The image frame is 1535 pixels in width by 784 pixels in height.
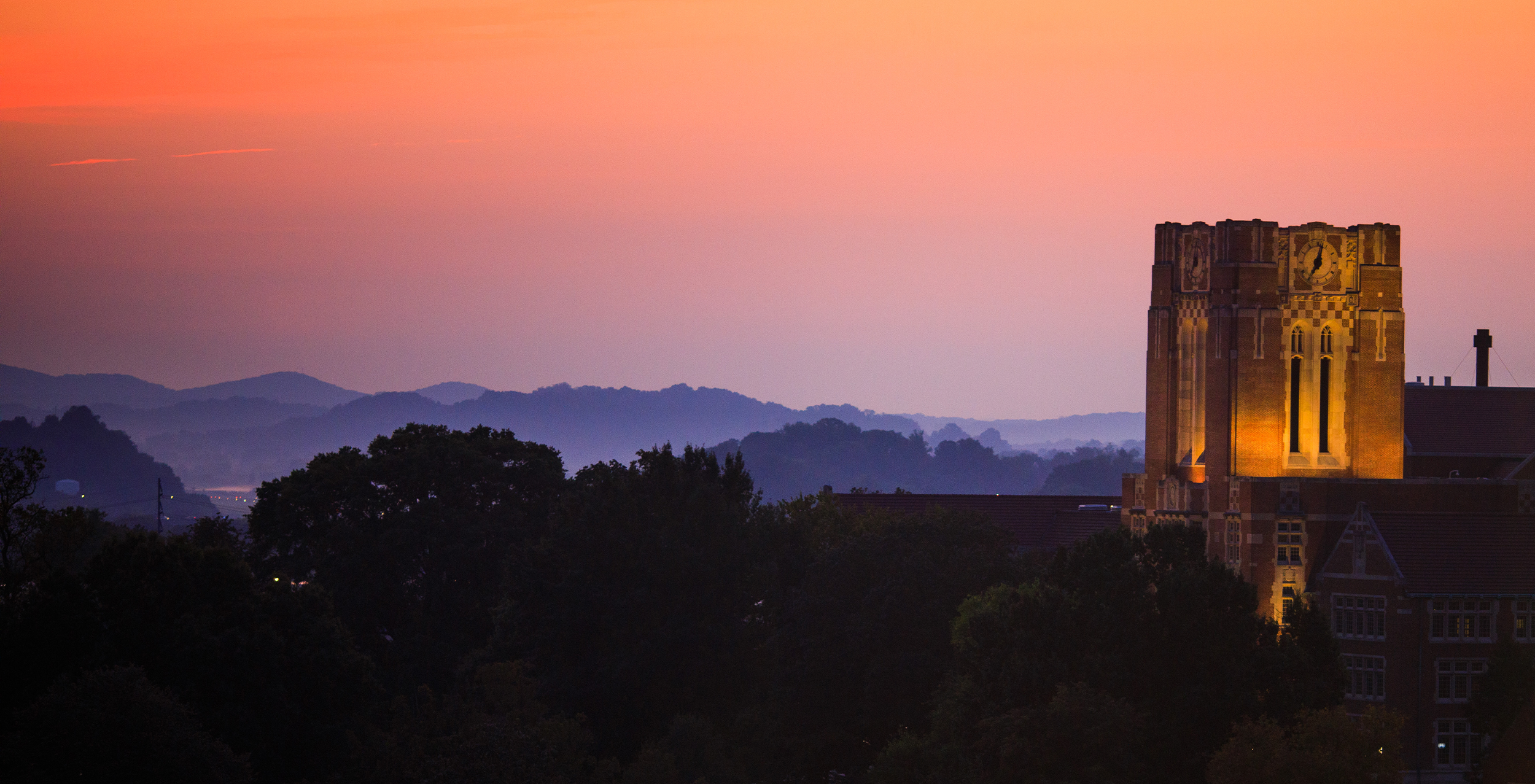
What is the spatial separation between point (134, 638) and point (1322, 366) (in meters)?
48.1

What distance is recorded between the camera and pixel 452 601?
A: 278 ft

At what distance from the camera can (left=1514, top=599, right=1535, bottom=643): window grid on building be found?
66625mm

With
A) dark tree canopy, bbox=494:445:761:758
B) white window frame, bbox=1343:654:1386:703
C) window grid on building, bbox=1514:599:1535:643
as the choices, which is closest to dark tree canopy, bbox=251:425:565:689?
dark tree canopy, bbox=494:445:761:758

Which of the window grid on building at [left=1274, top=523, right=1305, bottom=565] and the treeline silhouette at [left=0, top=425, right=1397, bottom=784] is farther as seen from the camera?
the window grid on building at [left=1274, top=523, right=1305, bottom=565]

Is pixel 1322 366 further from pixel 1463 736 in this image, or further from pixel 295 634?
pixel 295 634

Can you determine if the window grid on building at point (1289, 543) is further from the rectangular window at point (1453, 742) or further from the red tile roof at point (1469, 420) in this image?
the red tile roof at point (1469, 420)

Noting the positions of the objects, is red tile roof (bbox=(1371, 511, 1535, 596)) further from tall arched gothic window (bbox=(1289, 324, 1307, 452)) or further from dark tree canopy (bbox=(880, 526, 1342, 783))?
dark tree canopy (bbox=(880, 526, 1342, 783))

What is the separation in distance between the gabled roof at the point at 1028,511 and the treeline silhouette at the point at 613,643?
15650 mm

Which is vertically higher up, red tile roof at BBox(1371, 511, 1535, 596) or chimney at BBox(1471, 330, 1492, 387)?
chimney at BBox(1471, 330, 1492, 387)

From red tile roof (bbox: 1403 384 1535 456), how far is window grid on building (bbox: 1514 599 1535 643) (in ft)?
36.4

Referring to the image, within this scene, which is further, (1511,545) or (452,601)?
(452,601)

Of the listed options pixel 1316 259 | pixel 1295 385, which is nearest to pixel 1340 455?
pixel 1295 385

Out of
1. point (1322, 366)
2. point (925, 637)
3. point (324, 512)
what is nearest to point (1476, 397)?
point (1322, 366)

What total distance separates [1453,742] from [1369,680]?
392cm
